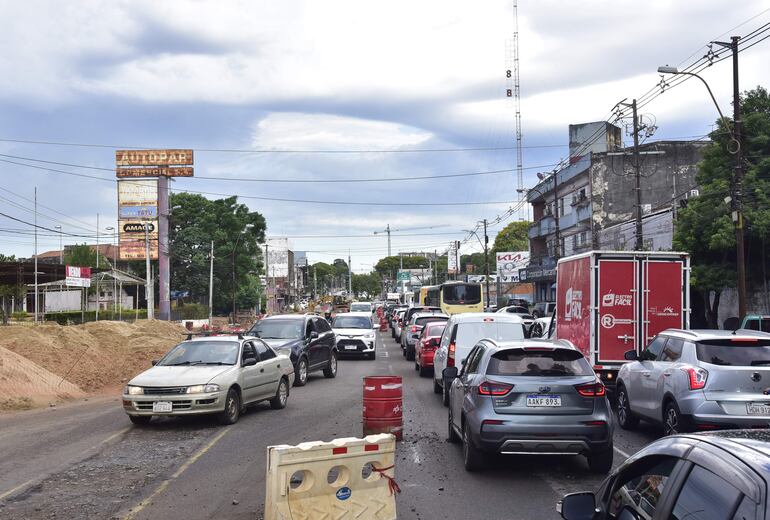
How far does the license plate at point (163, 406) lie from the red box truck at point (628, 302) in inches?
310

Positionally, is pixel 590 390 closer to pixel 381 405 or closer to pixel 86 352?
pixel 381 405

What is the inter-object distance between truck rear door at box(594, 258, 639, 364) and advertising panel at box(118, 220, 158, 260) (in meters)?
49.9

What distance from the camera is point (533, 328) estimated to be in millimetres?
22547

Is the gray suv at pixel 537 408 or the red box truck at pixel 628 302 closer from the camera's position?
the gray suv at pixel 537 408

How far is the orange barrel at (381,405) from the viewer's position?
444 inches

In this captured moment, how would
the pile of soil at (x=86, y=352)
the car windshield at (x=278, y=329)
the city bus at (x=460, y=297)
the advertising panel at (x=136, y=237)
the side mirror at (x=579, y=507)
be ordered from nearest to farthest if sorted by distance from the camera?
1. the side mirror at (x=579, y=507)
2. the car windshield at (x=278, y=329)
3. the pile of soil at (x=86, y=352)
4. the city bus at (x=460, y=297)
5. the advertising panel at (x=136, y=237)

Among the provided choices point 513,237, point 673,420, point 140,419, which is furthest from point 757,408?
point 513,237

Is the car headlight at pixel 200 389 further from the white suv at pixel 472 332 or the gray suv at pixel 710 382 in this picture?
the gray suv at pixel 710 382

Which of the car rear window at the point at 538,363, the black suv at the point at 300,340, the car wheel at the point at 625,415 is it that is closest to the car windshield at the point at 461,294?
the black suv at the point at 300,340

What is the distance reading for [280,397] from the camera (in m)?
15.4

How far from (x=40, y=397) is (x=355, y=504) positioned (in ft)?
43.9

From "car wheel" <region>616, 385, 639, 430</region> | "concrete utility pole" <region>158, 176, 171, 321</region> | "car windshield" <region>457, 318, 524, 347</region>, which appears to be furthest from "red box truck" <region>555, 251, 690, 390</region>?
"concrete utility pole" <region>158, 176, 171, 321</region>

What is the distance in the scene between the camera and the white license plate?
887cm

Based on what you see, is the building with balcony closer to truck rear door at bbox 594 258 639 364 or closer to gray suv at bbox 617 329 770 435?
truck rear door at bbox 594 258 639 364
